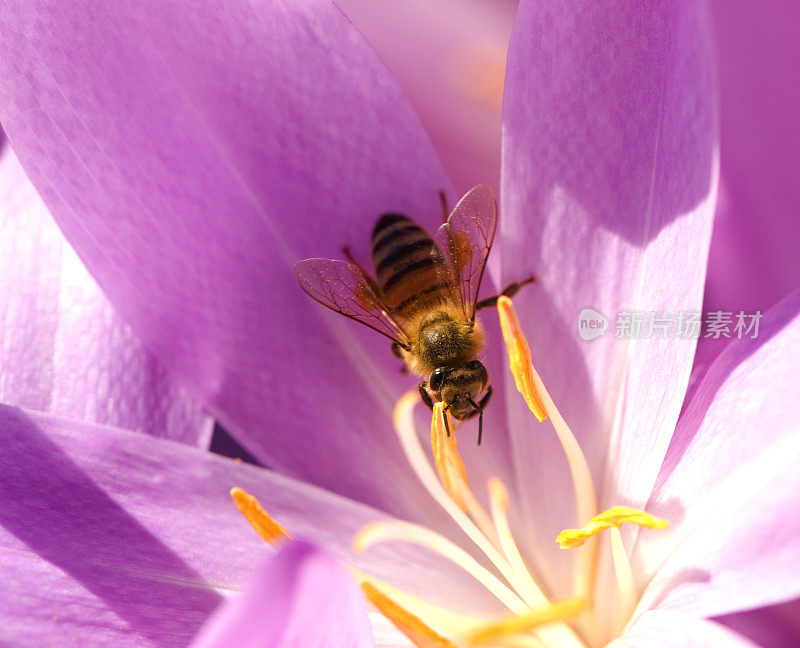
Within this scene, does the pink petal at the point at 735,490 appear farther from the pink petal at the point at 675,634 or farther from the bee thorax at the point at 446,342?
the bee thorax at the point at 446,342

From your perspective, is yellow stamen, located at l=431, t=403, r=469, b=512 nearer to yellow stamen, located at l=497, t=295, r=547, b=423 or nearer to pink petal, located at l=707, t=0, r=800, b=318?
yellow stamen, located at l=497, t=295, r=547, b=423

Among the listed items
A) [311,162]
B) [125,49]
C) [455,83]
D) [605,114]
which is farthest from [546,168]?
[455,83]

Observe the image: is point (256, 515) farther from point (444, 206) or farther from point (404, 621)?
point (444, 206)

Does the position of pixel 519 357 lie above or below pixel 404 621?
above

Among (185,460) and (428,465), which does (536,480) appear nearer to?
(428,465)

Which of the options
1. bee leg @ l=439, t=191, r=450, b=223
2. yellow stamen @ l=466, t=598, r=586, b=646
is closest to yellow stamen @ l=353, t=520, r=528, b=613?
yellow stamen @ l=466, t=598, r=586, b=646

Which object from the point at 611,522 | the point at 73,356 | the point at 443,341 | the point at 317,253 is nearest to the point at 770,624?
the point at 611,522

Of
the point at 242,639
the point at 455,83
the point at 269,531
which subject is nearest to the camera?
the point at 242,639
